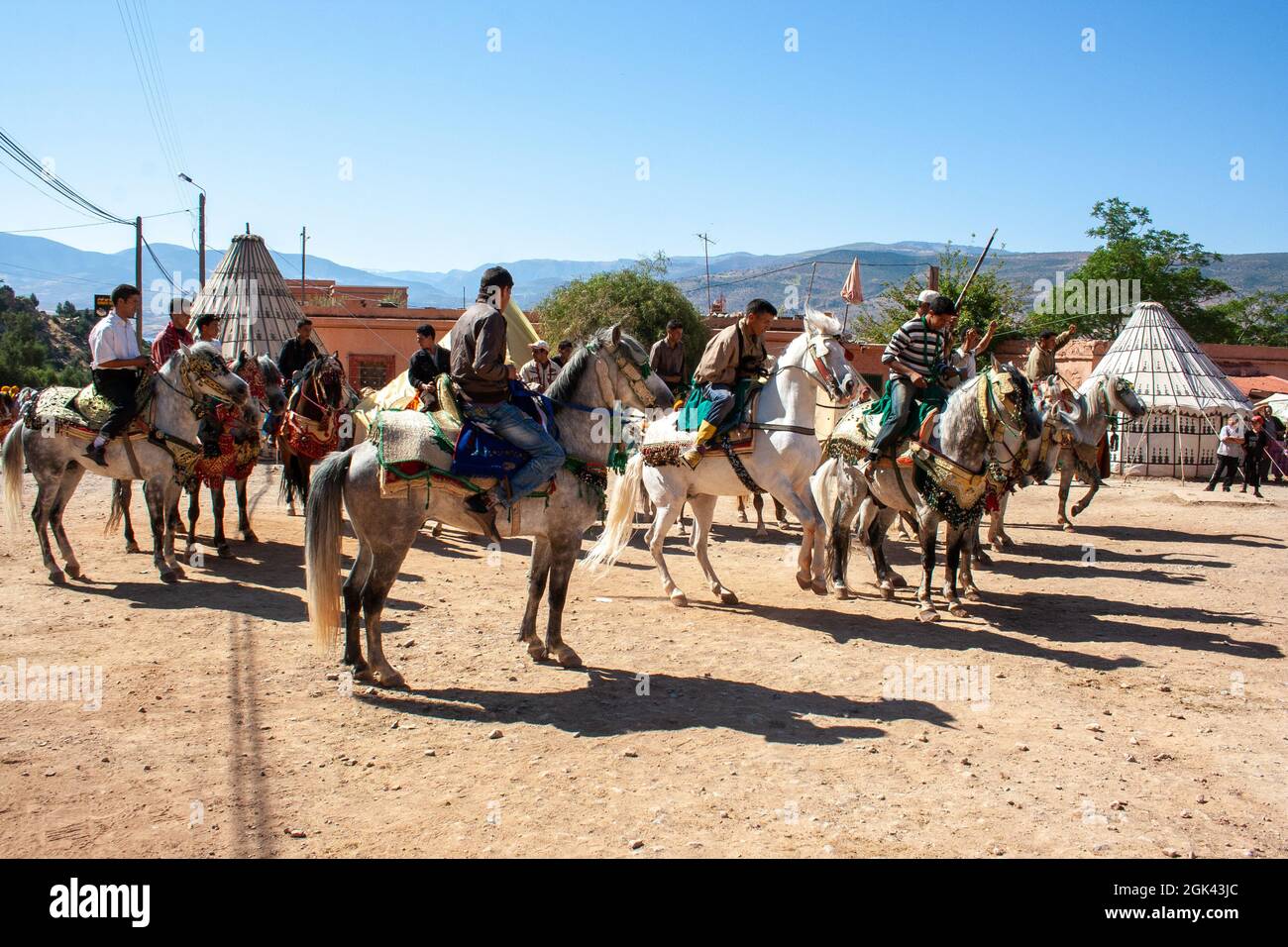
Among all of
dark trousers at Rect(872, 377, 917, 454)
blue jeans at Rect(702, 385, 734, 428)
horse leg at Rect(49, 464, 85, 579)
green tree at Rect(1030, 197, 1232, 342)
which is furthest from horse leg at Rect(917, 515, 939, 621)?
green tree at Rect(1030, 197, 1232, 342)

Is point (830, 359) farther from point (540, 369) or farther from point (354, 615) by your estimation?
point (540, 369)

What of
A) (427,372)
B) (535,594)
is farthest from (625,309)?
(535,594)

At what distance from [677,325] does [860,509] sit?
374 centimetres

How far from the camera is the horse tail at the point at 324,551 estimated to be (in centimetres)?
637

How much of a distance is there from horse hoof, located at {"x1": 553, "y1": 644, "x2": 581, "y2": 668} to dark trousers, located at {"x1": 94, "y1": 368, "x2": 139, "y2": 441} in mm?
5342

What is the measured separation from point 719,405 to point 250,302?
67.7 feet

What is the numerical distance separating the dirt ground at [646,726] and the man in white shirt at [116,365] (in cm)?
155

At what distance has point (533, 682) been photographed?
685 cm

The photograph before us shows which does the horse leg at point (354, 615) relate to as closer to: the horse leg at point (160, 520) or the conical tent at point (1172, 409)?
the horse leg at point (160, 520)

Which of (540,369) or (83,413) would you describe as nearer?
(83,413)

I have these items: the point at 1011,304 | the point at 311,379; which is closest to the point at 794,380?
the point at 311,379

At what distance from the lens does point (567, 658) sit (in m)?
7.22

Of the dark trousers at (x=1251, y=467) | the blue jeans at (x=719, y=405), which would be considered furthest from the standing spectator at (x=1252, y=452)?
the blue jeans at (x=719, y=405)

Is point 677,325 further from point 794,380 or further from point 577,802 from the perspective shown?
point 577,802
